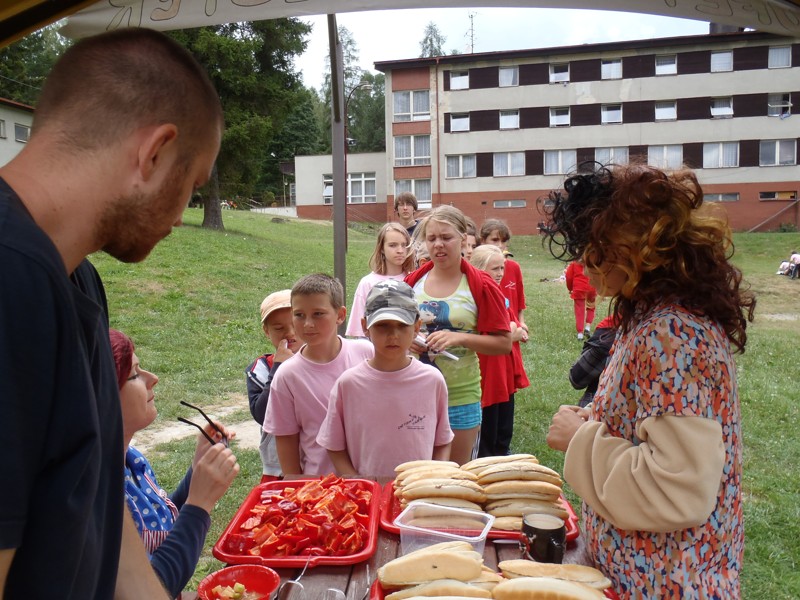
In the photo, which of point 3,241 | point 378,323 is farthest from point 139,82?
point 378,323

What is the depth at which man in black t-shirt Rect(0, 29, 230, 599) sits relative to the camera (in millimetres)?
841

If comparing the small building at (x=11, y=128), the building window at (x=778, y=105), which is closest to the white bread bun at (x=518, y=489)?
the small building at (x=11, y=128)

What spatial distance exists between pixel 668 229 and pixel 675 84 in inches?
1271

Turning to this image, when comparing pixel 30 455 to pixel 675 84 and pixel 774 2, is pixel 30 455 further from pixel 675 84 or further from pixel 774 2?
pixel 675 84

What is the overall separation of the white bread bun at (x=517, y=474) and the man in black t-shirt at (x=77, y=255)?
4.21 ft

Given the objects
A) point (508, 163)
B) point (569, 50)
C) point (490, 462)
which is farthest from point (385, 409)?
point (508, 163)

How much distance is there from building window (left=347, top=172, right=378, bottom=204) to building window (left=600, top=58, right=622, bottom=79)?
49.4ft

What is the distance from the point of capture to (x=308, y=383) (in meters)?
3.10

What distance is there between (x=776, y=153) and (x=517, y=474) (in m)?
34.0

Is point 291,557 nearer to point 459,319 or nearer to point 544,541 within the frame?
point 544,541

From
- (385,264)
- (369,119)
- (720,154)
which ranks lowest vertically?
(385,264)

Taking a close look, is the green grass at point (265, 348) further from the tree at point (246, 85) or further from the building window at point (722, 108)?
the building window at point (722, 108)

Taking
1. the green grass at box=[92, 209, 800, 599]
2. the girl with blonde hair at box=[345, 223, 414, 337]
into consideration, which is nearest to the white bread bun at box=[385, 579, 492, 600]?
the green grass at box=[92, 209, 800, 599]

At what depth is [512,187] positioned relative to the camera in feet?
105
